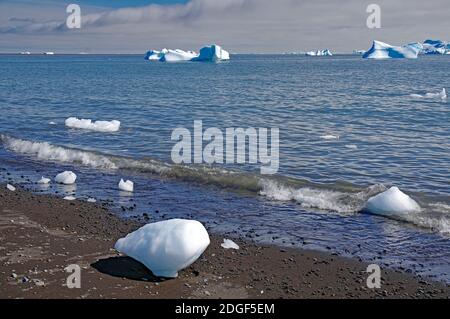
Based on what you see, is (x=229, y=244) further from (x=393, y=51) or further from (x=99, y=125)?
(x=393, y=51)

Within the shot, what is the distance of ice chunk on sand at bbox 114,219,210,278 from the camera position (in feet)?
29.3

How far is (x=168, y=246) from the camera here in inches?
352

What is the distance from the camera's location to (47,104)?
42969 mm

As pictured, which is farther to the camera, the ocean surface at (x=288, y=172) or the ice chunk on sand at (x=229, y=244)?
the ocean surface at (x=288, y=172)

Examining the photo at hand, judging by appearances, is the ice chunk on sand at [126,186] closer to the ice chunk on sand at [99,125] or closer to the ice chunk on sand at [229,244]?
the ice chunk on sand at [229,244]

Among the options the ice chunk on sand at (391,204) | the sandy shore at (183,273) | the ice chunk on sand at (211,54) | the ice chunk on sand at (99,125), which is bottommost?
the sandy shore at (183,273)

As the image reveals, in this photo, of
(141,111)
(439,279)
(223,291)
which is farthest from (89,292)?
(141,111)

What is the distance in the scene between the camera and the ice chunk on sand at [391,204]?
13352 millimetres

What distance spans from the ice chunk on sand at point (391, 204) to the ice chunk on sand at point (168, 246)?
19.9 ft

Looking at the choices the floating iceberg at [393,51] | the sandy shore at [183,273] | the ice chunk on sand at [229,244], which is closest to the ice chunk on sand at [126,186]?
the sandy shore at [183,273]

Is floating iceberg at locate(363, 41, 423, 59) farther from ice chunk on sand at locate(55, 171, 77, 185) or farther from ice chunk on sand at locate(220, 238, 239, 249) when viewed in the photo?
ice chunk on sand at locate(220, 238, 239, 249)

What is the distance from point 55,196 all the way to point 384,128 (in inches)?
762

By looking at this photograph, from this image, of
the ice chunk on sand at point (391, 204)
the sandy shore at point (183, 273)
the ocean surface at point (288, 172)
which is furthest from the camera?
the ice chunk on sand at point (391, 204)
